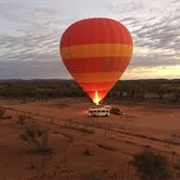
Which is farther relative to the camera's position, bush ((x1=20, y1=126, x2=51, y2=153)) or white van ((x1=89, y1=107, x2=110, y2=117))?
white van ((x1=89, y1=107, x2=110, y2=117))

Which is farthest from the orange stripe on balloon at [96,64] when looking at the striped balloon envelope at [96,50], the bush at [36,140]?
the bush at [36,140]

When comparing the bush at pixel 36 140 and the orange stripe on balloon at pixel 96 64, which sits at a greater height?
the orange stripe on balloon at pixel 96 64

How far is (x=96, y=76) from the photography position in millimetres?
32031

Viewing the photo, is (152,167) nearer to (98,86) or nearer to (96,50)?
(96,50)

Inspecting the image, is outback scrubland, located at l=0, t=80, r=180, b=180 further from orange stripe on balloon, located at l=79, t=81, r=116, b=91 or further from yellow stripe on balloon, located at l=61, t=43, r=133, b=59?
yellow stripe on balloon, located at l=61, t=43, r=133, b=59

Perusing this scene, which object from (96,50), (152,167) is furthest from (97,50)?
(152,167)

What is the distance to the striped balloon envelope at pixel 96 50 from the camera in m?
30.0

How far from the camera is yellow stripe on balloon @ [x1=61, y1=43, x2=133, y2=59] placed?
30312 mm

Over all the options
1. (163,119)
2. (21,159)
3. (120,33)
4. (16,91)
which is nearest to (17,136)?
(21,159)

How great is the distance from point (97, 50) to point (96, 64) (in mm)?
1215

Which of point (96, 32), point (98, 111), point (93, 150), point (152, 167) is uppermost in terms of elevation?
point (96, 32)

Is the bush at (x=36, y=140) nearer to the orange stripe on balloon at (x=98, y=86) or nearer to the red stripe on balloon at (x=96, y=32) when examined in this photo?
the red stripe on balloon at (x=96, y=32)

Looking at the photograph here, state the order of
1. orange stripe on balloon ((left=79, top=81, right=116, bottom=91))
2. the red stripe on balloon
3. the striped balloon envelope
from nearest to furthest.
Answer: the red stripe on balloon
the striped balloon envelope
orange stripe on balloon ((left=79, top=81, right=116, bottom=91))

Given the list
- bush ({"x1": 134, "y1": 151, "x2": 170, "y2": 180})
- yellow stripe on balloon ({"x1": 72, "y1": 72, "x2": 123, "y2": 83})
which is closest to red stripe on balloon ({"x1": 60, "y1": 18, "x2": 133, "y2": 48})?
yellow stripe on balloon ({"x1": 72, "y1": 72, "x2": 123, "y2": 83})
